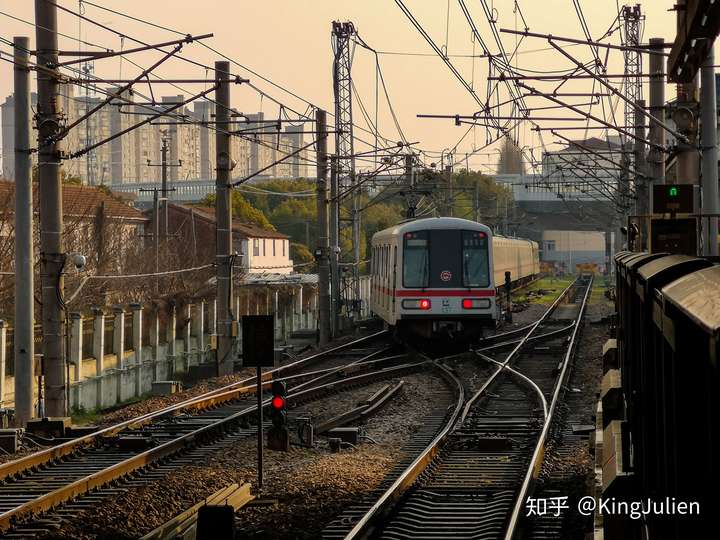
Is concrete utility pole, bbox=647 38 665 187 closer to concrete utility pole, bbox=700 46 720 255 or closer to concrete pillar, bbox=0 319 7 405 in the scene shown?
concrete utility pole, bbox=700 46 720 255

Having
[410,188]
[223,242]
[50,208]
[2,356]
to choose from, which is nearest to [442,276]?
[223,242]

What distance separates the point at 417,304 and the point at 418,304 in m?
0.02

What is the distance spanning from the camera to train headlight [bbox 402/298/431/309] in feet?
82.7

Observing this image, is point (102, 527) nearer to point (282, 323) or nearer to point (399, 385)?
point (399, 385)

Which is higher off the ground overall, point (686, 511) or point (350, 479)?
point (686, 511)

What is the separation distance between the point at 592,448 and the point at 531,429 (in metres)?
2.68

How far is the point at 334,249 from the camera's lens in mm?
32969

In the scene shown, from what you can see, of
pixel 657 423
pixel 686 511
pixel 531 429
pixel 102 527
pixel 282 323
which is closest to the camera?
pixel 686 511

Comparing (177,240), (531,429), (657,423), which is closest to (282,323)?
(177,240)

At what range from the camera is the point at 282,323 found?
45.1 metres

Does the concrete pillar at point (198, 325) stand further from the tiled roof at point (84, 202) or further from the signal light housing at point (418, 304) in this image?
the signal light housing at point (418, 304)

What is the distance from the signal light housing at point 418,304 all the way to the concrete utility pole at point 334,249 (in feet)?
23.9

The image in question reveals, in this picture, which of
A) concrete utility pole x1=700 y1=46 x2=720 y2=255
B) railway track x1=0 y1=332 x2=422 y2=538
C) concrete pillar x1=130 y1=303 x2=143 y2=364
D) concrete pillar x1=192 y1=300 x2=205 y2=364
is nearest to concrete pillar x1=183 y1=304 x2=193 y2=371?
concrete pillar x1=192 y1=300 x2=205 y2=364

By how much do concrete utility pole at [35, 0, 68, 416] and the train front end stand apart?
10360 millimetres
